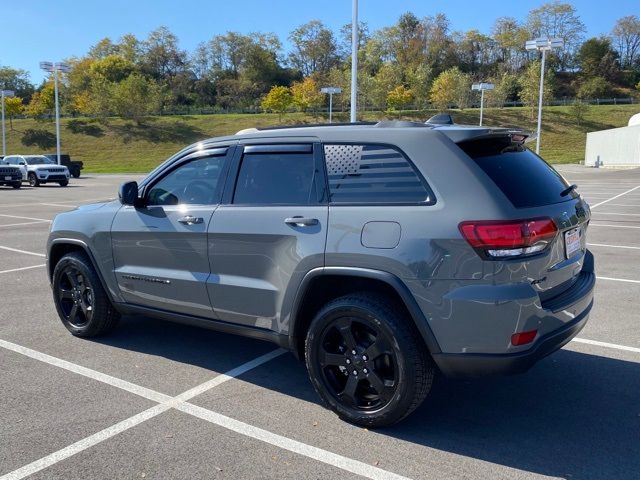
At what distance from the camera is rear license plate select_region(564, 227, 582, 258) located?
3.59m

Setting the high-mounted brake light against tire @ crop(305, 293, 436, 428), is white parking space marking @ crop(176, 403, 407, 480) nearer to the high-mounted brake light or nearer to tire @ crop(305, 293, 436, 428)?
tire @ crop(305, 293, 436, 428)

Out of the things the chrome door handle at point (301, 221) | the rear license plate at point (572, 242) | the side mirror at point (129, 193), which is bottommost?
the rear license plate at point (572, 242)

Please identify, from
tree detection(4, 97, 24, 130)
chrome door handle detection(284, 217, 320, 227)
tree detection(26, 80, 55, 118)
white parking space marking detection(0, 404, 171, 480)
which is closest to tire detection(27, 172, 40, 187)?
white parking space marking detection(0, 404, 171, 480)

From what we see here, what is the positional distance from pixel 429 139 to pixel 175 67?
12737cm

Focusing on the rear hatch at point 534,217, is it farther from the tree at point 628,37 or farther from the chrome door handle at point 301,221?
the tree at point 628,37

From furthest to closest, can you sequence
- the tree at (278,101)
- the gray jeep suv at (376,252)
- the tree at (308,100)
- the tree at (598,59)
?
the tree at (598,59)
the tree at (308,100)
the tree at (278,101)
the gray jeep suv at (376,252)

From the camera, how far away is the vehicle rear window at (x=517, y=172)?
11.2ft

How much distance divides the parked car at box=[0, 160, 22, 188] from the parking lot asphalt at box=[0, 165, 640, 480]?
25.0 m

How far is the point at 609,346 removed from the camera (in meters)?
5.04

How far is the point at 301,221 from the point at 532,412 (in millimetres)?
1941

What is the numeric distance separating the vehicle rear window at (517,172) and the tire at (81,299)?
3393 mm

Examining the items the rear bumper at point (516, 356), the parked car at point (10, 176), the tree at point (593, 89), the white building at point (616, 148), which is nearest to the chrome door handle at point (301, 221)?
the rear bumper at point (516, 356)

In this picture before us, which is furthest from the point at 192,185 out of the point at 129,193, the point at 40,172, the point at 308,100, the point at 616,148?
the point at 308,100

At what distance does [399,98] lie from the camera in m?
81.4
